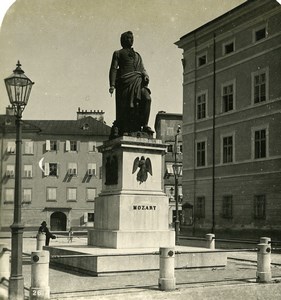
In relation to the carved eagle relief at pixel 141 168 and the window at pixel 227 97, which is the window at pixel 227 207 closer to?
Answer: the window at pixel 227 97

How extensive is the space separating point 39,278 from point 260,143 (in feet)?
73.5

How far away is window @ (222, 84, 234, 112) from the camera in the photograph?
33.9 metres

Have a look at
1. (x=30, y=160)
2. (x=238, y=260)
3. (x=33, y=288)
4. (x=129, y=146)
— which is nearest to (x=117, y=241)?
(x=129, y=146)

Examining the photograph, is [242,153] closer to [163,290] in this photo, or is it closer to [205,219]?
[205,219]

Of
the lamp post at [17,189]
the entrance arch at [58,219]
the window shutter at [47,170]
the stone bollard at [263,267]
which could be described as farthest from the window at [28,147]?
the lamp post at [17,189]

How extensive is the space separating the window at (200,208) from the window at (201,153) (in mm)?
2311

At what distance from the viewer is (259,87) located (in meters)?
31.1

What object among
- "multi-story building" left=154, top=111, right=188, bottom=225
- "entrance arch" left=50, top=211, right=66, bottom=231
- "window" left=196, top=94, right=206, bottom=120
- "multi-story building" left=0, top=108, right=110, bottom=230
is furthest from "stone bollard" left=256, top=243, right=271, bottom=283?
"multi-story building" left=154, top=111, right=188, bottom=225

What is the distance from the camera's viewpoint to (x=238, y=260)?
754 inches

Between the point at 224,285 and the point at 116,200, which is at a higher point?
the point at 116,200

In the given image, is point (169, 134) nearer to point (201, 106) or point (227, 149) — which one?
point (201, 106)

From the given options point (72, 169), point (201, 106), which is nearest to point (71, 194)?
point (72, 169)

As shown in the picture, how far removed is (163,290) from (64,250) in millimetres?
4972

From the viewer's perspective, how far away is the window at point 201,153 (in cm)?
3656
